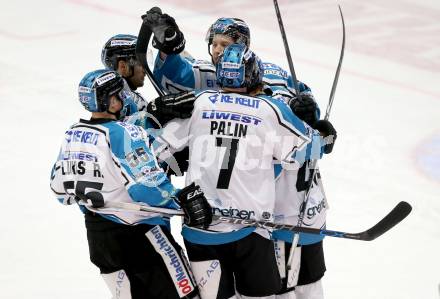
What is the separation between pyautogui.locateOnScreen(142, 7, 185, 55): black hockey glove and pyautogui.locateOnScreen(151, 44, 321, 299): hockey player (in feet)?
1.74

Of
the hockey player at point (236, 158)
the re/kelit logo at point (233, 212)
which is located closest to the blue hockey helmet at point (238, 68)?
the hockey player at point (236, 158)

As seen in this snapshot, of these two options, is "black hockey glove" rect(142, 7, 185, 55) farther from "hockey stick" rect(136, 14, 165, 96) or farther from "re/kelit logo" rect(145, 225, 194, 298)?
"re/kelit logo" rect(145, 225, 194, 298)

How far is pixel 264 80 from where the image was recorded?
490cm

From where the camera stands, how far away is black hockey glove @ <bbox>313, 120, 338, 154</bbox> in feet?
14.8

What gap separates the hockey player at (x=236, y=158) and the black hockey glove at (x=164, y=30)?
0.53 m

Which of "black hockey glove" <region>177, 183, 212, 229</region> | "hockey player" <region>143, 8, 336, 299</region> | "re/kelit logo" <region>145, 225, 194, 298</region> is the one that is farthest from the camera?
"hockey player" <region>143, 8, 336, 299</region>

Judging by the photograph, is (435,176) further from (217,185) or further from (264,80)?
(217,185)

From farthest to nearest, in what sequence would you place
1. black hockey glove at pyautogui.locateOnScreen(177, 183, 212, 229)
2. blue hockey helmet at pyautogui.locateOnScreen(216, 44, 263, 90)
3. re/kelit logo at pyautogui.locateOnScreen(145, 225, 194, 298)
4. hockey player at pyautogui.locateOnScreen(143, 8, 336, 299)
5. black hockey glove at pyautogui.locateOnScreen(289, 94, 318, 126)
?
hockey player at pyautogui.locateOnScreen(143, 8, 336, 299) → black hockey glove at pyautogui.locateOnScreen(289, 94, 318, 126) → re/kelit logo at pyautogui.locateOnScreen(145, 225, 194, 298) → blue hockey helmet at pyautogui.locateOnScreen(216, 44, 263, 90) → black hockey glove at pyautogui.locateOnScreen(177, 183, 212, 229)

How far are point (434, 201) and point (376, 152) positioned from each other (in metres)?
0.85

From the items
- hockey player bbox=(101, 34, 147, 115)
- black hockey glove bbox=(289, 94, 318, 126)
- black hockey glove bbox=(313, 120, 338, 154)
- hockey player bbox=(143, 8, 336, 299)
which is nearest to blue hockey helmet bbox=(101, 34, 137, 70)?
hockey player bbox=(101, 34, 147, 115)

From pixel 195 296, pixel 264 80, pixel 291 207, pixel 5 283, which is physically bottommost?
pixel 5 283

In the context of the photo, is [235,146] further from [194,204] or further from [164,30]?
[164,30]

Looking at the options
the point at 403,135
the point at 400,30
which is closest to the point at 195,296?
the point at 403,135

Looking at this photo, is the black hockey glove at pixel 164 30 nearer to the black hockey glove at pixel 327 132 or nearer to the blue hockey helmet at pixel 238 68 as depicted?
the blue hockey helmet at pixel 238 68
